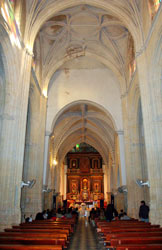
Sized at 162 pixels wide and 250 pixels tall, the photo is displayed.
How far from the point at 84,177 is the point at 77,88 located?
71.0 feet

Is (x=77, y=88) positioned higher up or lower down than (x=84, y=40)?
lower down

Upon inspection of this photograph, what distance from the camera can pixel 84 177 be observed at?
37.1 metres

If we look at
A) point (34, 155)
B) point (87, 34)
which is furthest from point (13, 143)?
point (87, 34)

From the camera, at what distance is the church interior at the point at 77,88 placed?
8.89 m

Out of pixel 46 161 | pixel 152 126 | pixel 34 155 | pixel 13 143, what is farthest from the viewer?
pixel 46 161

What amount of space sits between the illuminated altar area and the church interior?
12.5m

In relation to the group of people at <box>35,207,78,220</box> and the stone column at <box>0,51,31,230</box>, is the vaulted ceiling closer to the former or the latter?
the stone column at <box>0,51,31,230</box>

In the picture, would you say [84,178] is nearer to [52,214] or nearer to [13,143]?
[52,214]

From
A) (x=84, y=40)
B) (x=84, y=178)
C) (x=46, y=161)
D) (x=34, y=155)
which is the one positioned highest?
(x=84, y=40)

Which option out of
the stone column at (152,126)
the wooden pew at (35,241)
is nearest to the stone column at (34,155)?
the stone column at (152,126)

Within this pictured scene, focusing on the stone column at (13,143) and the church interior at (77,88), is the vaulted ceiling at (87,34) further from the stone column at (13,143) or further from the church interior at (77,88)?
the stone column at (13,143)

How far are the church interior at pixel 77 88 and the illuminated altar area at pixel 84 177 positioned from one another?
493 inches

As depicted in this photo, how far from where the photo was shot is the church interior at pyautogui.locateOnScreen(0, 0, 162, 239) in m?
8.89

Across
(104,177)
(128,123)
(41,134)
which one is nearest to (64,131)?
(41,134)
